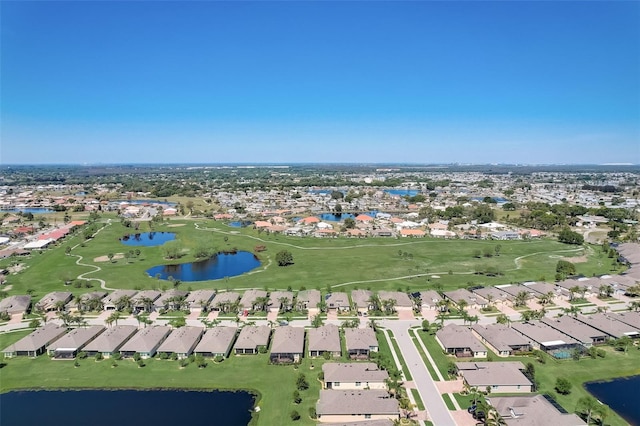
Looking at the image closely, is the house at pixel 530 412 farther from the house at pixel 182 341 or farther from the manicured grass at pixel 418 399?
the house at pixel 182 341

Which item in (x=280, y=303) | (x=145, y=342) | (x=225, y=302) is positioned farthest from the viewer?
(x=280, y=303)

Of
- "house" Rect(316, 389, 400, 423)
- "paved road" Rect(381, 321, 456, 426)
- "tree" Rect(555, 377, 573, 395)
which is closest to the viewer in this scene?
"house" Rect(316, 389, 400, 423)

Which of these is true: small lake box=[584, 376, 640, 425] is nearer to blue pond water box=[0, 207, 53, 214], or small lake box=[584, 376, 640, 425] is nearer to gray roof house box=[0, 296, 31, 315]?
gray roof house box=[0, 296, 31, 315]

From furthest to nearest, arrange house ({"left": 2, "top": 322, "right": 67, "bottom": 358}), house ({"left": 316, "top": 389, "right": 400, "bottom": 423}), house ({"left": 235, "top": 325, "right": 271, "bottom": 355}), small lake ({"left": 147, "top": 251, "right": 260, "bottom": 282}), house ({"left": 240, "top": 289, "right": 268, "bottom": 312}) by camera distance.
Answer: small lake ({"left": 147, "top": 251, "right": 260, "bottom": 282}) < house ({"left": 240, "top": 289, "right": 268, "bottom": 312}) < house ({"left": 235, "top": 325, "right": 271, "bottom": 355}) < house ({"left": 2, "top": 322, "right": 67, "bottom": 358}) < house ({"left": 316, "top": 389, "right": 400, "bottom": 423})

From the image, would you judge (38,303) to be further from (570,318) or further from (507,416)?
(570,318)

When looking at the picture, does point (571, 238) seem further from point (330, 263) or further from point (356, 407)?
point (356, 407)


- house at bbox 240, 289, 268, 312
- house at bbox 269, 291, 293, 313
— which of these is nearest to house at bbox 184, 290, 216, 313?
house at bbox 240, 289, 268, 312

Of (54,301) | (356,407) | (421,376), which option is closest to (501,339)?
(421,376)
